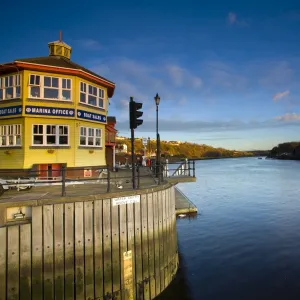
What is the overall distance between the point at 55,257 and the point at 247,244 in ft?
44.1

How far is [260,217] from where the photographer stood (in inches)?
963

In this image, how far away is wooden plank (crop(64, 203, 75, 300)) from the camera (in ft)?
24.5

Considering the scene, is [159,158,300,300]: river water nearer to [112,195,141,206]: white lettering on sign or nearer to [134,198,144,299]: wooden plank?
[134,198,144,299]: wooden plank

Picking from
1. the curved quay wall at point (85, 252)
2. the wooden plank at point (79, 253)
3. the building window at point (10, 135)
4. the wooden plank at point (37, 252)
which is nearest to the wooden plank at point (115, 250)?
the curved quay wall at point (85, 252)

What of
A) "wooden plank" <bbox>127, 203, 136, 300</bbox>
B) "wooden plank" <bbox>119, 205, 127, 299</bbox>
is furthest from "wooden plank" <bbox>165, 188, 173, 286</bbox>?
"wooden plank" <bbox>119, 205, 127, 299</bbox>

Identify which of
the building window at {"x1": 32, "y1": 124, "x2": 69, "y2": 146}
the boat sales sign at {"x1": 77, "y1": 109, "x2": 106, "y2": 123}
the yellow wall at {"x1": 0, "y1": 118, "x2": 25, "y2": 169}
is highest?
the boat sales sign at {"x1": 77, "y1": 109, "x2": 106, "y2": 123}

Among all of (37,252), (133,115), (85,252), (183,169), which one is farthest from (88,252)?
(183,169)

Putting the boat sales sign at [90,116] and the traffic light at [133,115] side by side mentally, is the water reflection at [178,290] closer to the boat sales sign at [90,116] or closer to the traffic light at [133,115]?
the traffic light at [133,115]

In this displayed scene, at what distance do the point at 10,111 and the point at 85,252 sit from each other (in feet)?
31.4

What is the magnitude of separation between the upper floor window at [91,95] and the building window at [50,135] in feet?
6.65

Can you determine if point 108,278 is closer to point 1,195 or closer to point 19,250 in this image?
point 19,250

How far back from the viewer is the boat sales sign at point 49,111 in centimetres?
1388

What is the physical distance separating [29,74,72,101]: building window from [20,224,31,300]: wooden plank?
8.75 m

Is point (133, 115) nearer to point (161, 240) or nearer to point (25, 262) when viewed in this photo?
point (161, 240)
